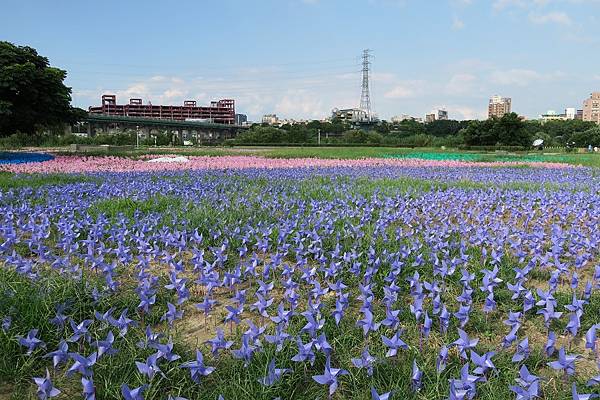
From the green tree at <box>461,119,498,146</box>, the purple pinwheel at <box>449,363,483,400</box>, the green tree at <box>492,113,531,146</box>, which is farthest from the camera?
the green tree at <box>461,119,498,146</box>

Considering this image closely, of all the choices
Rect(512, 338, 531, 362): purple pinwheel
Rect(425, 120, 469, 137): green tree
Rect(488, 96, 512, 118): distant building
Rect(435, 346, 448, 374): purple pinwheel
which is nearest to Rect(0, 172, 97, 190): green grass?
Result: Rect(435, 346, 448, 374): purple pinwheel

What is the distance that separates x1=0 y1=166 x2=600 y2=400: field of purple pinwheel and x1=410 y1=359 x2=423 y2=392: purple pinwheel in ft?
0.04

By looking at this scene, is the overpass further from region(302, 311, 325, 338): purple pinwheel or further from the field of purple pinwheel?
region(302, 311, 325, 338): purple pinwheel

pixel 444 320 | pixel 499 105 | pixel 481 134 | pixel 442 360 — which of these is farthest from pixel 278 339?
pixel 499 105

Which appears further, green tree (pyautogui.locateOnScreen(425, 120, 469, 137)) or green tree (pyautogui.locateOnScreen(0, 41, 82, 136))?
green tree (pyautogui.locateOnScreen(425, 120, 469, 137))

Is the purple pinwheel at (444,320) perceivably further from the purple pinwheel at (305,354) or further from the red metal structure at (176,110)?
the red metal structure at (176,110)

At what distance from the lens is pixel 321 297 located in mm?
3174

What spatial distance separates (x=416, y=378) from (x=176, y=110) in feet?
538

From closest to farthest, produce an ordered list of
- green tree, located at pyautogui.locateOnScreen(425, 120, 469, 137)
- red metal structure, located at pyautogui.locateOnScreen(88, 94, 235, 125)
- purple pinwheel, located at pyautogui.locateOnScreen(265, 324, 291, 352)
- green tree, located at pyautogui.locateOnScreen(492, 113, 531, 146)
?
purple pinwheel, located at pyautogui.locateOnScreen(265, 324, 291, 352)
green tree, located at pyautogui.locateOnScreen(492, 113, 531, 146)
green tree, located at pyautogui.locateOnScreen(425, 120, 469, 137)
red metal structure, located at pyautogui.locateOnScreen(88, 94, 235, 125)

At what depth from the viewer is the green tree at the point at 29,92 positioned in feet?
62.2

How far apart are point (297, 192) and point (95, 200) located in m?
3.09

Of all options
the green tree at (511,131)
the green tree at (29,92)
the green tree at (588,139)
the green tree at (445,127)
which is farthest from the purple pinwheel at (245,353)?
the green tree at (445,127)

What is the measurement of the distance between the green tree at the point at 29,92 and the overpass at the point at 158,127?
59.5 meters

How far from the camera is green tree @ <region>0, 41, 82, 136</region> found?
62.2ft
